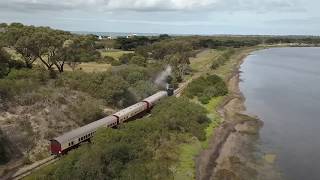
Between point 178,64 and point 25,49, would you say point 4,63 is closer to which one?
point 25,49

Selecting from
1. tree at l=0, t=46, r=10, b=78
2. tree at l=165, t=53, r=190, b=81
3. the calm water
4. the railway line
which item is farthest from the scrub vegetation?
tree at l=165, t=53, r=190, b=81

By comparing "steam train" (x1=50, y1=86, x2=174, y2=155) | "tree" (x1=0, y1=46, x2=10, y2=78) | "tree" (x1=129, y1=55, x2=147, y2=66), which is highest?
"tree" (x1=0, y1=46, x2=10, y2=78)

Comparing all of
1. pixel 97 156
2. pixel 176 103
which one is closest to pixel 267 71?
pixel 176 103

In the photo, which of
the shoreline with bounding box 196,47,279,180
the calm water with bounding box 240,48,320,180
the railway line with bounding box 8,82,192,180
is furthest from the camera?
the calm water with bounding box 240,48,320,180

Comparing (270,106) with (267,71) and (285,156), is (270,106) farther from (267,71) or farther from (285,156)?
(267,71)

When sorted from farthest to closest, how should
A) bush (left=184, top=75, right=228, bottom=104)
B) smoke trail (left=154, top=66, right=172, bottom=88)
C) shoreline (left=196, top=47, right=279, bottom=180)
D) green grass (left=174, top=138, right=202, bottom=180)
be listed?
smoke trail (left=154, top=66, right=172, bottom=88) → bush (left=184, top=75, right=228, bottom=104) → shoreline (left=196, top=47, right=279, bottom=180) → green grass (left=174, top=138, right=202, bottom=180)

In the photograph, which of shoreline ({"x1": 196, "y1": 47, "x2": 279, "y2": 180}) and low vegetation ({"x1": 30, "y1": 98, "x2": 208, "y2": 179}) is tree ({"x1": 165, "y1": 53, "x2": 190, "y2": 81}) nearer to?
shoreline ({"x1": 196, "y1": 47, "x2": 279, "y2": 180})

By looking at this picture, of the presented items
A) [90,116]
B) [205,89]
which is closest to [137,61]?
[205,89]

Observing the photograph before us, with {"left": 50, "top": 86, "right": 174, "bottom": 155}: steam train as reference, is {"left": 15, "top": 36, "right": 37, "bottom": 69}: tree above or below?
above
